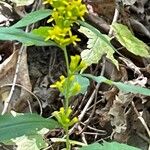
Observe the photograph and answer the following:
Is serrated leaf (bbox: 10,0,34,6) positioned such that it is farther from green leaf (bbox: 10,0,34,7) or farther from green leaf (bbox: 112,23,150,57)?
green leaf (bbox: 112,23,150,57)

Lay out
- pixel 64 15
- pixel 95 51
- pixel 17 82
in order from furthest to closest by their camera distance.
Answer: pixel 17 82 < pixel 95 51 < pixel 64 15

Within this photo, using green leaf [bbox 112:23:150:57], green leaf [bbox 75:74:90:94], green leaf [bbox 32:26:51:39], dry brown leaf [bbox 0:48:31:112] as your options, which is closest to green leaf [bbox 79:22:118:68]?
green leaf [bbox 112:23:150:57]

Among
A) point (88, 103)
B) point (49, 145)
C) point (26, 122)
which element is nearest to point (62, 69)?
point (88, 103)

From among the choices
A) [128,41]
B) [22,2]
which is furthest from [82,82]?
[22,2]

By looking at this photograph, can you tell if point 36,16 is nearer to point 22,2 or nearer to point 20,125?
point 20,125

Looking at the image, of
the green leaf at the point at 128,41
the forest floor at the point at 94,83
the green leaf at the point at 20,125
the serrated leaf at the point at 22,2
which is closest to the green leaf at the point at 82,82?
the green leaf at the point at 20,125

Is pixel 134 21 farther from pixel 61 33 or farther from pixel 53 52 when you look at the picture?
pixel 61 33
